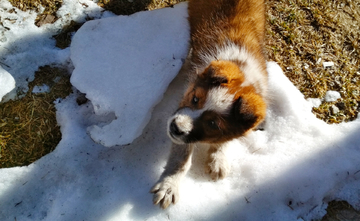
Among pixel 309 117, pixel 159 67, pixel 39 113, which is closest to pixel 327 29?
pixel 309 117

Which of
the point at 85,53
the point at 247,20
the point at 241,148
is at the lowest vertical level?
the point at 241,148

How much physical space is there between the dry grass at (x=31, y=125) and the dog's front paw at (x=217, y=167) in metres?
1.71

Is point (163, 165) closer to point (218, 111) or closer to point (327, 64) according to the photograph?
point (218, 111)

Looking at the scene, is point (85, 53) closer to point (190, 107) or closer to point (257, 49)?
point (190, 107)

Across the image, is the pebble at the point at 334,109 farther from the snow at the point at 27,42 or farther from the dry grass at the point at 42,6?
the dry grass at the point at 42,6

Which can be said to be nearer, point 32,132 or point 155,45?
point 32,132

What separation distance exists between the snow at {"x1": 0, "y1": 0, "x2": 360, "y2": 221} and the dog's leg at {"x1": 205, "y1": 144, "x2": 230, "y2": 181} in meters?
0.10

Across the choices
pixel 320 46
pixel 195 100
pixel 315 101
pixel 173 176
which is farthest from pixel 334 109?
pixel 173 176

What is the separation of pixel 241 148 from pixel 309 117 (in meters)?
1.02

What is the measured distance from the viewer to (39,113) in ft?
11.3

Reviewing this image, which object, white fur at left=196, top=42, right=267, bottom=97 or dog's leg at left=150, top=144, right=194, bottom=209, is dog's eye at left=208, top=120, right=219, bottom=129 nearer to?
dog's leg at left=150, top=144, right=194, bottom=209

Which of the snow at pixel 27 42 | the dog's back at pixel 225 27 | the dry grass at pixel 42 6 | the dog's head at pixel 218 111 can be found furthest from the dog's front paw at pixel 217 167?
the dry grass at pixel 42 6

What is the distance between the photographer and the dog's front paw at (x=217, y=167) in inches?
132

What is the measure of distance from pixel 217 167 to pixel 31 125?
2097mm
